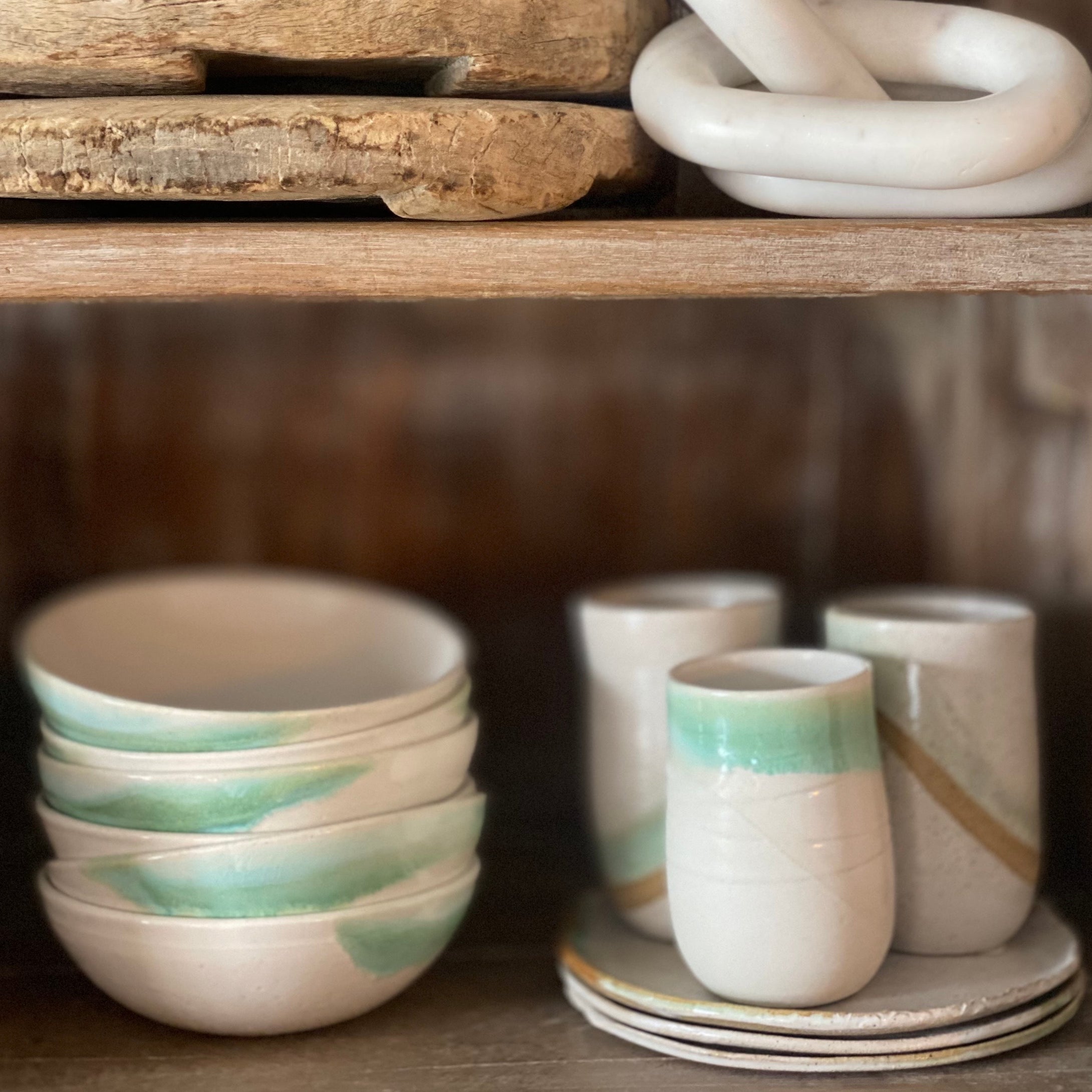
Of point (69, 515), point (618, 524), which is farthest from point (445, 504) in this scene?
point (69, 515)

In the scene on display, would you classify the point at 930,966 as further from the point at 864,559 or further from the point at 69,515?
the point at 69,515

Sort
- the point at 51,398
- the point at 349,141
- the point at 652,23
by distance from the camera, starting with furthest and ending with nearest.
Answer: the point at 51,398 < the point at 652,23 < the point at 349,141

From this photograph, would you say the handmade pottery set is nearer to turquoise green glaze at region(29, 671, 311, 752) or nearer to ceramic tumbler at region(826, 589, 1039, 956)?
ceramic tumbler at region(826, 589, 1039, 956)

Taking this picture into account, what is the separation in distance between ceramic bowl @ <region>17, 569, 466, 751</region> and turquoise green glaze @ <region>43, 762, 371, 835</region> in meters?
0.15

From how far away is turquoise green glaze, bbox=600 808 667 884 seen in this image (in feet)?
2.17

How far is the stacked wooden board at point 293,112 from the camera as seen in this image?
503 mm

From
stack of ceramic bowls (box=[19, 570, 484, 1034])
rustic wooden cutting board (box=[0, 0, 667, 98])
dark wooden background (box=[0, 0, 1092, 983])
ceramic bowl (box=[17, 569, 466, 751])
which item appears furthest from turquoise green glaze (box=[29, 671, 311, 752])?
dark wooden background (box=[0, 0, 1092, 983])

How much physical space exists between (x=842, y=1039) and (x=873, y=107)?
397mm

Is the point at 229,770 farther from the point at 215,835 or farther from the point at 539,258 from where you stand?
the point at 539,258

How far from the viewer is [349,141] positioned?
1.65 ft

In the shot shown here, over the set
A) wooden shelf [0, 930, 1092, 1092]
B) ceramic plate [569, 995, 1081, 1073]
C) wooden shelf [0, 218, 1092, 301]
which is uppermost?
wooden shelf [0, 218, 1092, 301]

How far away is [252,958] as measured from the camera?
564 millimetres

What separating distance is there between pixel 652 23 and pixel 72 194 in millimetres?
280

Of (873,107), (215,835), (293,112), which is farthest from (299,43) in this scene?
(215,835)
